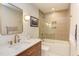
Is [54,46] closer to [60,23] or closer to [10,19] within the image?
[60,23]

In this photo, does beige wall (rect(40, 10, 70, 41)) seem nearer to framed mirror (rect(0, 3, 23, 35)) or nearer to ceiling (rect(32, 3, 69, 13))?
ceiling (rect(32, 3, 69, 13))

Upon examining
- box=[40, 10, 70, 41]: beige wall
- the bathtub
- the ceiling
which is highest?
the ceiling

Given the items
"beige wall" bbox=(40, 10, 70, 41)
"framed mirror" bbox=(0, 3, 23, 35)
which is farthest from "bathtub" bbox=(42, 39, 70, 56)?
"framed mirror" bbox=(0, 3, 23, 35)

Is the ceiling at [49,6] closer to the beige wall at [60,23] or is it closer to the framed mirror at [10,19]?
the beige wall at [60,23]

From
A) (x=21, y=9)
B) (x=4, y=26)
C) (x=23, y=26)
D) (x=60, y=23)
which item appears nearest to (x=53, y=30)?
(x=60, y=23)

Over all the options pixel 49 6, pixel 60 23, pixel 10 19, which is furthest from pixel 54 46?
pixel 10 19

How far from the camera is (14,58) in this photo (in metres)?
1.40

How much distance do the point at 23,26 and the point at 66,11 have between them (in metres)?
0.88

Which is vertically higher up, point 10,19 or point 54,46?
point 10,19

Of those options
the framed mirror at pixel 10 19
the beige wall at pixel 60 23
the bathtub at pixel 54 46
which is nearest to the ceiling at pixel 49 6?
the beige wall at pixel 60 23

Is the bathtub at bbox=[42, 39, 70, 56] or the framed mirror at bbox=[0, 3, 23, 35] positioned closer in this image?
the framed mirror at bbox=[0, 3, 23, 35]

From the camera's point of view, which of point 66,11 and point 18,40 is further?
point 18,40

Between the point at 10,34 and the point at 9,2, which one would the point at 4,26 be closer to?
the point at 10,34

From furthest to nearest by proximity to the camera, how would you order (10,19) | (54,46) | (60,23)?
(54,46) → (60,23) → (10,19)
